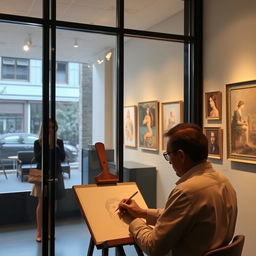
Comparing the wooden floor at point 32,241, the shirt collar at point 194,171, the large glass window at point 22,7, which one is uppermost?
the large glass window at point 22,7

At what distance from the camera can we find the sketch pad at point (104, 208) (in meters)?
2.18

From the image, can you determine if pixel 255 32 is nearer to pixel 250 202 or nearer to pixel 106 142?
pixel 250 202

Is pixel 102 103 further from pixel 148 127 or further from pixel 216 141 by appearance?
pixel 216 141

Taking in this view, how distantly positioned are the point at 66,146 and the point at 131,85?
1125mm

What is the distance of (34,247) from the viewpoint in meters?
3.55

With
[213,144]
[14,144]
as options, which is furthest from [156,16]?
[14,144]

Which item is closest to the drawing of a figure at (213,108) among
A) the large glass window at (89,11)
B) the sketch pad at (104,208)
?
the large glass window at (89,11)

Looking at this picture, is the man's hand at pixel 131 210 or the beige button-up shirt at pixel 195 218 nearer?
the beige button-up shirt at pixel 195 218

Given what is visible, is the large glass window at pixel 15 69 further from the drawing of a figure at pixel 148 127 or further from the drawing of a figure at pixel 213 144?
the drawing of a figure at pixel 213 144

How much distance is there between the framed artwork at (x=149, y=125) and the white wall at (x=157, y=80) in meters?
0.08

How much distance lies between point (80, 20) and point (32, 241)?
235 centimetres

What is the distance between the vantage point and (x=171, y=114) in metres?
4.33

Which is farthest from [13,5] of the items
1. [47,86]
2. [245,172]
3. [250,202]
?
[250,202]

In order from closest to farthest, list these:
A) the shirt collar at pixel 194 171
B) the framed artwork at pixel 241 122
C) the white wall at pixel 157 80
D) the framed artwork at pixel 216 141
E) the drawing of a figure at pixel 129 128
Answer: the shirt collar at pixel 194 171 → the framed artwork at pixel 241 122 → the framed artwork at pixel 216 141 → the white wall at pixel 157 80 → the drawing of a figure at pixel 129 128
